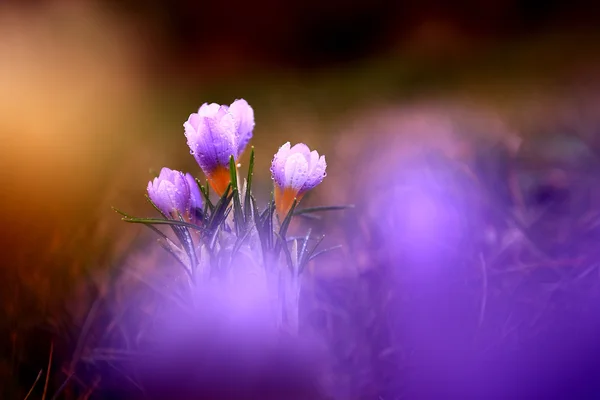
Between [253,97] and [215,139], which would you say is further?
[253,97]

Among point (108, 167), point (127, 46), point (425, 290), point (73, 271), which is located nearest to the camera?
point (425, 290)

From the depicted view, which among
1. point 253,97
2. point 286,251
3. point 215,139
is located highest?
point 253,97

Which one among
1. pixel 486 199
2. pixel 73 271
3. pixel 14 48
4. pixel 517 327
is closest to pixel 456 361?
pixel 517 327

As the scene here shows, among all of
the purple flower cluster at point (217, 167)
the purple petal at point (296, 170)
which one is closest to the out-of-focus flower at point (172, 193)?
the purple flower cluster at point (217, 167)

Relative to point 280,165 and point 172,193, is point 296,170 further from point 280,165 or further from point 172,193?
point 172,193

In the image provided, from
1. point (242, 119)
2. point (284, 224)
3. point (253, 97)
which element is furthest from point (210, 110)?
point (253, 97)

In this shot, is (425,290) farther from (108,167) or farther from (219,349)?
(108,167)

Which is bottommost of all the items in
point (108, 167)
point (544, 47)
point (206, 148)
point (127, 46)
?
point (206, 148)
